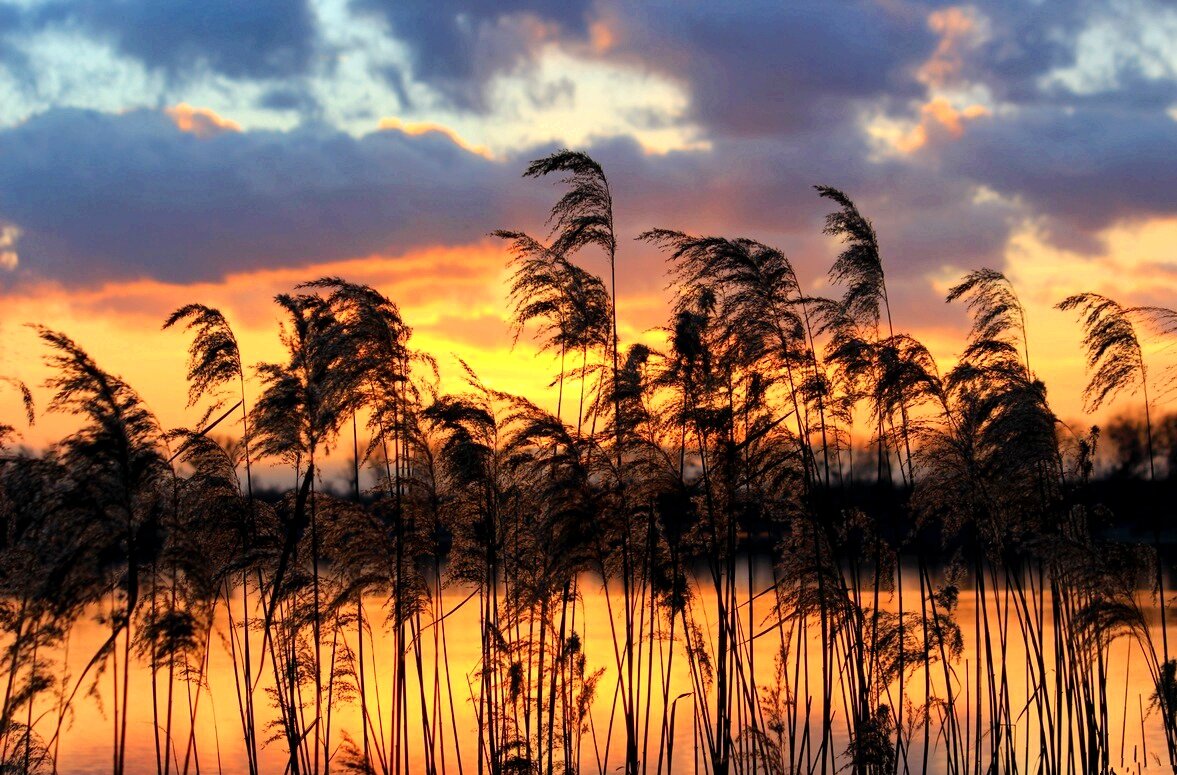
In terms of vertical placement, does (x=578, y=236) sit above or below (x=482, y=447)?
above

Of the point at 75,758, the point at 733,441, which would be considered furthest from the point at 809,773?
the point at 75,758

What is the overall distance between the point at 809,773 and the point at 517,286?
397 centimetres

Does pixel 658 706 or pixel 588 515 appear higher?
pixel 588 515

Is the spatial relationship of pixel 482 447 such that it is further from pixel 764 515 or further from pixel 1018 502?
pixel 1018 502

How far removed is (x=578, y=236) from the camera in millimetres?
7746

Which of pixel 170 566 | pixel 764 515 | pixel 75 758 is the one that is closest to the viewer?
pixel 170 566

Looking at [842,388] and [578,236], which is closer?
[578,236]

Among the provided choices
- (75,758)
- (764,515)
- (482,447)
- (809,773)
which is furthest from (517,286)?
(75,758)

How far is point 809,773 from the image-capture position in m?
7.97

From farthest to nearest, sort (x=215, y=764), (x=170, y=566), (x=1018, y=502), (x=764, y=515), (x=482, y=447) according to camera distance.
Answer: (x=215, y=764) < (x=1018, y=502) < (x=764, y=515) < (x=482, y=447) < (x=170, y=566)

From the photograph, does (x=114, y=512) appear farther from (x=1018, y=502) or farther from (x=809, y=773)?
(x=1018, y=502)

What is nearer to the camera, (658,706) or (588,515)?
(588,515)

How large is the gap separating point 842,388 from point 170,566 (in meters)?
4.83

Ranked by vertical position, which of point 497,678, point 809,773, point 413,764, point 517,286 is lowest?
point 413,764
